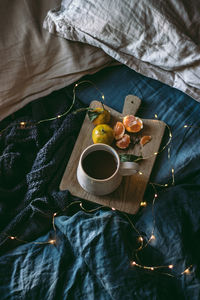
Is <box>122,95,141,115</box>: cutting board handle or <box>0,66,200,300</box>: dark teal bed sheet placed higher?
<box>122,95,141,115</box>: cutting board handle

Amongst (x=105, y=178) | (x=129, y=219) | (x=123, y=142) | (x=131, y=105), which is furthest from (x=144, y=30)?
(x=129, y=219)

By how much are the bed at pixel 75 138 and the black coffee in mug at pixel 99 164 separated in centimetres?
11

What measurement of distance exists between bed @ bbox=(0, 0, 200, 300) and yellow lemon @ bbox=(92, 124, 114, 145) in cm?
8

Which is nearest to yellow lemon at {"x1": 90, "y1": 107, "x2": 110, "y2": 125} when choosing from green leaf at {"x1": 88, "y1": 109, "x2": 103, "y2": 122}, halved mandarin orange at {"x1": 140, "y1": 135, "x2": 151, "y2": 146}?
green leaf at {"x1": 88, "y1": 109, "x2": 103, "y2": 122}

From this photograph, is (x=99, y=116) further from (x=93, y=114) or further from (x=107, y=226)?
(x=107, y=226)

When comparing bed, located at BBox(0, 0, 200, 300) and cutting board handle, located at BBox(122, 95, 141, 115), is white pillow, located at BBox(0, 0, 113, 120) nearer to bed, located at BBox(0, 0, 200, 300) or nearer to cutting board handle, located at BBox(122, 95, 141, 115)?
bed, located at BBox(0, 0, 200, 300)

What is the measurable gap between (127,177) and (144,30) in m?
0.42

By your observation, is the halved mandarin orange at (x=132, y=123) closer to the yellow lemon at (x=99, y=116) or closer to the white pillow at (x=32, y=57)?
the yellow lemon at (x=99, y=116)

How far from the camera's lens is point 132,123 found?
3.04 ft

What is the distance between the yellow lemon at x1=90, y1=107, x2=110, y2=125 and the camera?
93 cm

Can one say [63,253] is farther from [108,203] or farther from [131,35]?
[131,35]

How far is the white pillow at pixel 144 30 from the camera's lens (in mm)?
871

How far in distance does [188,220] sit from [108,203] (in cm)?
22

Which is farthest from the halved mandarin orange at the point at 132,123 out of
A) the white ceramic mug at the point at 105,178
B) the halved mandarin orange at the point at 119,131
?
the white ceramic mug at the point at 105,178
